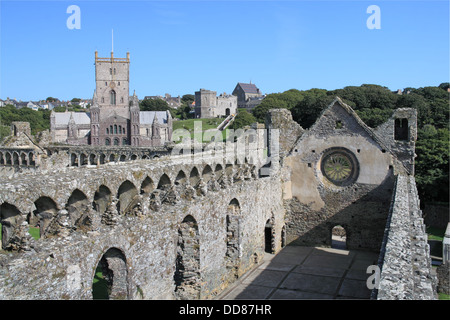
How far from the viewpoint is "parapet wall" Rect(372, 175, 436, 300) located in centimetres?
687

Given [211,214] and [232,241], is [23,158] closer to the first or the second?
[232,241]

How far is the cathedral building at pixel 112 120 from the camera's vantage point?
288 ft

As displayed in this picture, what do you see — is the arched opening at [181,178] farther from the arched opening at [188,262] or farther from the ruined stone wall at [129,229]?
the arched opening at [188,262]

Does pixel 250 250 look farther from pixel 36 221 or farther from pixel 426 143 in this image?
pixel 426 143

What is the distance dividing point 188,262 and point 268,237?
10.00 m

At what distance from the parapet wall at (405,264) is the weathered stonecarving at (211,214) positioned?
4 cm

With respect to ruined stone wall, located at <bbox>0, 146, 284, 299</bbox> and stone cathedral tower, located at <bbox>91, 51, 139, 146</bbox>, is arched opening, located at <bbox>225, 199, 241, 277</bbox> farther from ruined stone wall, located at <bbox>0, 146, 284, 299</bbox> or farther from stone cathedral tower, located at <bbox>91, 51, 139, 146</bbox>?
stone cathedral tower, located at <bbox>91, 51, 139, 146</bbox>

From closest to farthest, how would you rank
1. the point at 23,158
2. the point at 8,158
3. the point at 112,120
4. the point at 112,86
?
the point at 23,158 < the point at 8,158 < the point at 112,120 < the point at 112,86

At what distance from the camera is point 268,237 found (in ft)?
77.1

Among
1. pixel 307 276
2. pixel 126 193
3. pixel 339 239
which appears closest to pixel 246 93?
pixel 339 239

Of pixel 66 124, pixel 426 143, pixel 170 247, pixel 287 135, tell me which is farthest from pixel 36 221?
pixel 66 124

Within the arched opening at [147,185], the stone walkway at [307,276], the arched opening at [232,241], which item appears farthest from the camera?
the arched opening at [147,185]

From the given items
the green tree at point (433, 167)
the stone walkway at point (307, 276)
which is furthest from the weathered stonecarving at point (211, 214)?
the green tree at point (433, 167)

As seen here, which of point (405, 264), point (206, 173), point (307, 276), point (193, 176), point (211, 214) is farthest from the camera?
point (206, 173)
